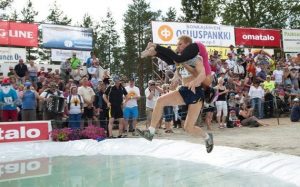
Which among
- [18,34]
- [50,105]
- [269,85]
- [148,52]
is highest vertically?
[18,34]

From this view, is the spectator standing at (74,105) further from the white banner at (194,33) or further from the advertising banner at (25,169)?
the white banner at (194,33)

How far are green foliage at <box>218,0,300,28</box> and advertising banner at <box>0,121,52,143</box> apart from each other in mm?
30065

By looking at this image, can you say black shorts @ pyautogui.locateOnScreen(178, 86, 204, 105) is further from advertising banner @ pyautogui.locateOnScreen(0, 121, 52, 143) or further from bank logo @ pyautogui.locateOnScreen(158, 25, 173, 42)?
bank logo @ pyautogui.locateOnScreen(158, 25, 173, 42)

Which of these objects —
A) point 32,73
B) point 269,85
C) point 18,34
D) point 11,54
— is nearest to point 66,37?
point 18,34

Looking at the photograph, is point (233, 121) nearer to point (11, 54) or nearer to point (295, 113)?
point (295, 113)

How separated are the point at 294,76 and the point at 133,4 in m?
36.5

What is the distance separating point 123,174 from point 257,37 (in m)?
15.5

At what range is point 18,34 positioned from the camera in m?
16.8

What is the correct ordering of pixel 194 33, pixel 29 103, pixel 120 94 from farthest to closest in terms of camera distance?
pixel 194 33
pixel 120 94
pixel 29 103

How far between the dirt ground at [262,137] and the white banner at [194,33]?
17.2 feet

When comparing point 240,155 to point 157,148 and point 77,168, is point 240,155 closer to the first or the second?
point 157,148

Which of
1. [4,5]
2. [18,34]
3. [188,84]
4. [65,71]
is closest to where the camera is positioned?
[188,84]

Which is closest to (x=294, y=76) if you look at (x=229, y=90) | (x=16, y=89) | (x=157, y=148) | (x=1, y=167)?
(x=229, y=90)

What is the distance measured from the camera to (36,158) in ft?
33.1
